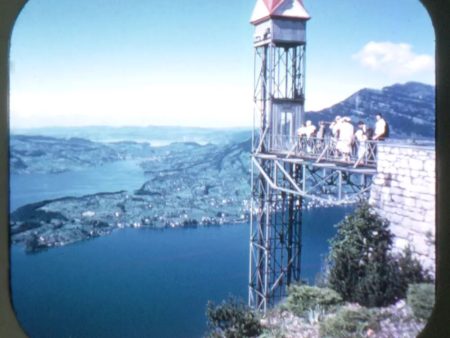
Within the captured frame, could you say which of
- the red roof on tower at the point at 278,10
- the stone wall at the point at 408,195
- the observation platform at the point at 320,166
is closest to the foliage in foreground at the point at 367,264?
the stone wall at the point at 408,195

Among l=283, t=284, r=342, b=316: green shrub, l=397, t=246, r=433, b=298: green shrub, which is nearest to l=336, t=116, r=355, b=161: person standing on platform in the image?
l=397, t=246, r=433, b=298: green shrub

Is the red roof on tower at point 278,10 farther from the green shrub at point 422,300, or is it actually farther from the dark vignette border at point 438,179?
the green shrub at point 422,300

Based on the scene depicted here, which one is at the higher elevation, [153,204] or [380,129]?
[380,129]

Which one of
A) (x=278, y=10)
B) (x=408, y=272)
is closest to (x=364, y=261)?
(x=408, y=272)

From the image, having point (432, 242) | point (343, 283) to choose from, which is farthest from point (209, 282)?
point (432, 242)

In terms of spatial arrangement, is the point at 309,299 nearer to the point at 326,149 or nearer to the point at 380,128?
the point at 326,149
